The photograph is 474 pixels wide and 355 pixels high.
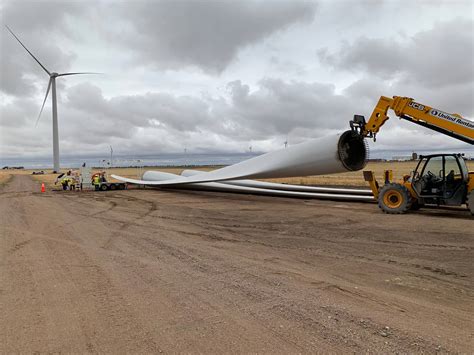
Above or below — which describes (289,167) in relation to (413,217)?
above

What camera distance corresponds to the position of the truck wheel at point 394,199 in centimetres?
1084

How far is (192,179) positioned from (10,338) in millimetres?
15449

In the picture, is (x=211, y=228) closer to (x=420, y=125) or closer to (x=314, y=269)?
(x=314, y=269)

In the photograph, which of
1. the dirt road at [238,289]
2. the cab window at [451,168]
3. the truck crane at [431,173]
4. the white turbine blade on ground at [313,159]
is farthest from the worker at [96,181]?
the cab window at [451,168]

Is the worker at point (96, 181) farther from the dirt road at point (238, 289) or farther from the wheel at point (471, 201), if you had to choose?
the wheel at point (471, 201)

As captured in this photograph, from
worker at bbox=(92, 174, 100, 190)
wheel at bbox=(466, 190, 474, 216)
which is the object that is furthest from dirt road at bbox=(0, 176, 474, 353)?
worker at bbox=(92, 174, 100, 190)

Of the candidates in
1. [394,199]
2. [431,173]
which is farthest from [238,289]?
[431,173]

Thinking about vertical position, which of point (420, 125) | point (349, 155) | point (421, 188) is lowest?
point (421, 188)

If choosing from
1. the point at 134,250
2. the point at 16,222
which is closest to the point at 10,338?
the point at 134,250

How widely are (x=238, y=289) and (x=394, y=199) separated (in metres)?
8.49

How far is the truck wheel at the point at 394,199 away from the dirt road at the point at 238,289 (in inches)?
71.7

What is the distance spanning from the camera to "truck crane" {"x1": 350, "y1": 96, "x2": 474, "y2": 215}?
1014 cm

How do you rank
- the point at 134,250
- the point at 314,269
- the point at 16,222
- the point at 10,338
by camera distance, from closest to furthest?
1. the point at 10,338
2. the point at 314,269
3. the point at 134,250
4. the point at 16,222

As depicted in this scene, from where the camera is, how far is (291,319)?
11.7ft
